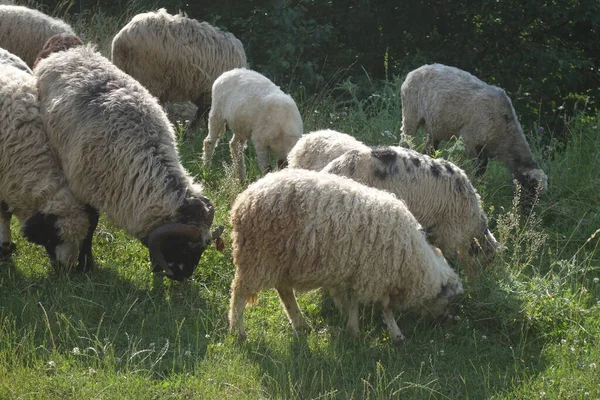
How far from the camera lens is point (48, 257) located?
726 cm

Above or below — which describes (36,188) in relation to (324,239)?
below

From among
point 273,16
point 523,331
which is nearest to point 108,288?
point 523,331

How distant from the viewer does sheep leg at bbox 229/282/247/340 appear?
607 cm

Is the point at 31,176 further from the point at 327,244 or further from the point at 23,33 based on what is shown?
the point at 23,33

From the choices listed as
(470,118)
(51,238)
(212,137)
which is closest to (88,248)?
(51,238)

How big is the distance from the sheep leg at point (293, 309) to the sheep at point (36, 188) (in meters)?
1.80

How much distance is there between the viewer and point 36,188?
6867 millimetres

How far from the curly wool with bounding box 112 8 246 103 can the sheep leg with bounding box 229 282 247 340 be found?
4918 mm

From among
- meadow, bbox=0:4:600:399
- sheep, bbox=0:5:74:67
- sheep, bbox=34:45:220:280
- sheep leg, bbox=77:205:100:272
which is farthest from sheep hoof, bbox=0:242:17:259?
sheep, bbox=0:5:74:67

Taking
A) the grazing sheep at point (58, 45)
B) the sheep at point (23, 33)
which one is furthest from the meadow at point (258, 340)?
the sheep at point (23, 33)

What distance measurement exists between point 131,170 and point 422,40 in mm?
8304

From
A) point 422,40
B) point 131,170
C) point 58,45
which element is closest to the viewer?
point 131,170

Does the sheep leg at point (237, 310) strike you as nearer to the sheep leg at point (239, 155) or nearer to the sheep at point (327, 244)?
the sheep at point (327, 244)

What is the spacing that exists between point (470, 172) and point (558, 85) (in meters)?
4.48
